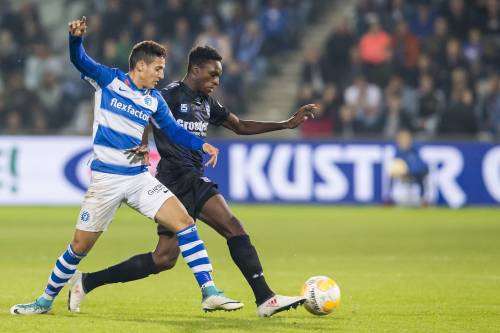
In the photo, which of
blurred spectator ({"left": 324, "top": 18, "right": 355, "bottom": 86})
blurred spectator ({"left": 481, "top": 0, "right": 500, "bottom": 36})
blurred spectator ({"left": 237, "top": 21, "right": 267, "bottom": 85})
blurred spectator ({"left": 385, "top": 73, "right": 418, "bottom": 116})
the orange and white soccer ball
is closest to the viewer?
the orange and white soccer ball

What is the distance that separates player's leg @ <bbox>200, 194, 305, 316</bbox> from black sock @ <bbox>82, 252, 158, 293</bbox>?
571 millimetres

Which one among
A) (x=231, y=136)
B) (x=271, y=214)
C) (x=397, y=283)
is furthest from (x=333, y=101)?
(x=397, y=283)

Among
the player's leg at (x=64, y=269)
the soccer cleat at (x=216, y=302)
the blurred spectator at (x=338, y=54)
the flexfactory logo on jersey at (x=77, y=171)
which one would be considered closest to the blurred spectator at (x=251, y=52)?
the blurred spectator at (x=338, y=54)

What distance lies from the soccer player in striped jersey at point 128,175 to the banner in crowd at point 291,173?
12.8m

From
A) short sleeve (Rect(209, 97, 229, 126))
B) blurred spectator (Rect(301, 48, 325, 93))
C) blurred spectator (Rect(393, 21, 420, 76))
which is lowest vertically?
short sleeve (Rect(209, 97, 229, 126))

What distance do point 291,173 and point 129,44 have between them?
17.7ft

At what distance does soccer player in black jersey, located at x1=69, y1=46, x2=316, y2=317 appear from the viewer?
864cm

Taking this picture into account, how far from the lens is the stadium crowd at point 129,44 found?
2392 centimetres

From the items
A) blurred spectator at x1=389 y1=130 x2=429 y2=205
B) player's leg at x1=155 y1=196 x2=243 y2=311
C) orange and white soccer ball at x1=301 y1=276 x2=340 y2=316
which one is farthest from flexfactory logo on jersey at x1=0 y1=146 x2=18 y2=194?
orange and white soccer ball at x1=301 y1=276 x2=340 y2=316

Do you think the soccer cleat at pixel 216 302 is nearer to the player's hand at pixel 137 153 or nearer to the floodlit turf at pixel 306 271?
the floodlit turf at pixel 306 271

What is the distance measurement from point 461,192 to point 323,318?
13.2 m

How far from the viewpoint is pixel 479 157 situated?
830 inches

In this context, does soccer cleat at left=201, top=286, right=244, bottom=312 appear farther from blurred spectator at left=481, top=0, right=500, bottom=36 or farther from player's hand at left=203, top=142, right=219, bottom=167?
blurred spectator at left=481, top=0, right=500, bottom=36

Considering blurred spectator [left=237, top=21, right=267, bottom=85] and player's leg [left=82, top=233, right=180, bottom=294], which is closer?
player's leg [left=82, top=233, right=180, bottom=294]
